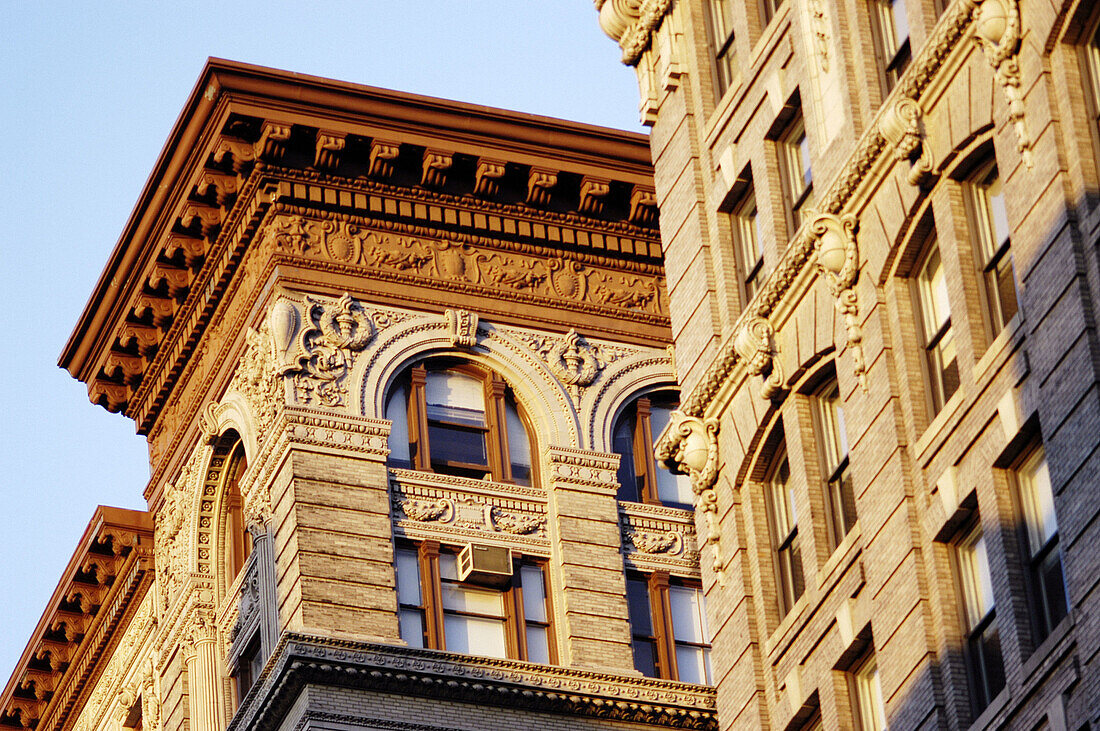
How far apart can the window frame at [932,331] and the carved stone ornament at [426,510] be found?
16549 millimetres

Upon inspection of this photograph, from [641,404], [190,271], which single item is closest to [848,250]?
[641,404]

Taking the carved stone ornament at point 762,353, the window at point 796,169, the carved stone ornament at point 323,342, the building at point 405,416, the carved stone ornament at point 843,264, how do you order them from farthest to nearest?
the carved stone ornament at point 323,342 < the building at point 405,416 < the window at point 796,169 < the carved stone ornament at point 762,353 < the carved stone ornament at point 843,264

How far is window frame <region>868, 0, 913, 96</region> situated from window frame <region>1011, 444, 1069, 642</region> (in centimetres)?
581

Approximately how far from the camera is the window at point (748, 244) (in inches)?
1309

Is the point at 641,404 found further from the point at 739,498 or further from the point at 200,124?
the point at 739,498

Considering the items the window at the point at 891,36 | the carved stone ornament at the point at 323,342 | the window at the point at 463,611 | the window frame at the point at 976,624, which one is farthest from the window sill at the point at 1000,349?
the carved stone ornament at the point at 323,342

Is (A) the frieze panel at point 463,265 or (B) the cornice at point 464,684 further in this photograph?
(A) the frieze panel at point 463,265

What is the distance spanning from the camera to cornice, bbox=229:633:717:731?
136ft

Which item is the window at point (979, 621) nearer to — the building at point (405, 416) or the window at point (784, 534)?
the window at point (784, 534)

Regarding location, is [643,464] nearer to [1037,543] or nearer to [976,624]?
[976,624]

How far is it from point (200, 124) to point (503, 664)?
11.4 meters

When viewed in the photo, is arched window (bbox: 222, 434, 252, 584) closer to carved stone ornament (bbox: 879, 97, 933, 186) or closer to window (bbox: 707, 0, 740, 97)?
window (bbox: 707, 0, 740, 97)

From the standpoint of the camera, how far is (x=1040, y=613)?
25.2 meters

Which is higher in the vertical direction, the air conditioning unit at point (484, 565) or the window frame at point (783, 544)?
the air conditioning unit at point (484, 565)
